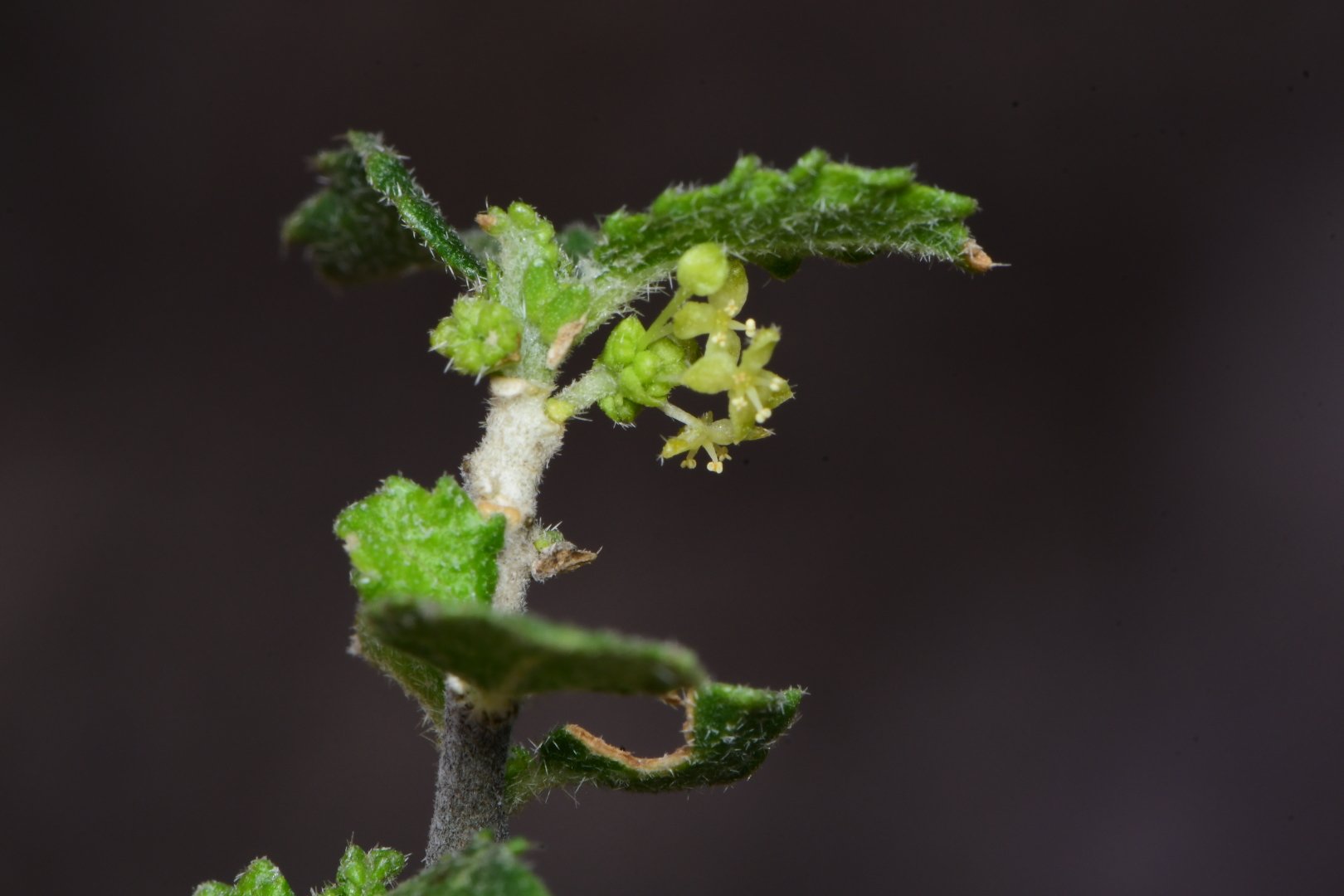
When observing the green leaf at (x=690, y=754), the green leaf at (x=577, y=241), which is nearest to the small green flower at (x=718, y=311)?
the green leaf at (x=690, y=754)

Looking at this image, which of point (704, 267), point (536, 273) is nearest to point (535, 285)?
point (536, 273)

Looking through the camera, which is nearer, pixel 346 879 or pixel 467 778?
pixel 467 778

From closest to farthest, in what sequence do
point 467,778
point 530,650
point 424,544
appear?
point 530,650, point 424,544, point 467,778

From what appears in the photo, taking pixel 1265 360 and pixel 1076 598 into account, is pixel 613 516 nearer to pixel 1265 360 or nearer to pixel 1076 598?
pixel 1076 598

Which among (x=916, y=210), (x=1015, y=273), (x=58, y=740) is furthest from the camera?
(x=1015, y=273)

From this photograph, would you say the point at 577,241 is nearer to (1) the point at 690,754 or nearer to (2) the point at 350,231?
(2) the point at 350,231

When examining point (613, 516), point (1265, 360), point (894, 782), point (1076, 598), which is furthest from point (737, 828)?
point (1265, 360)
